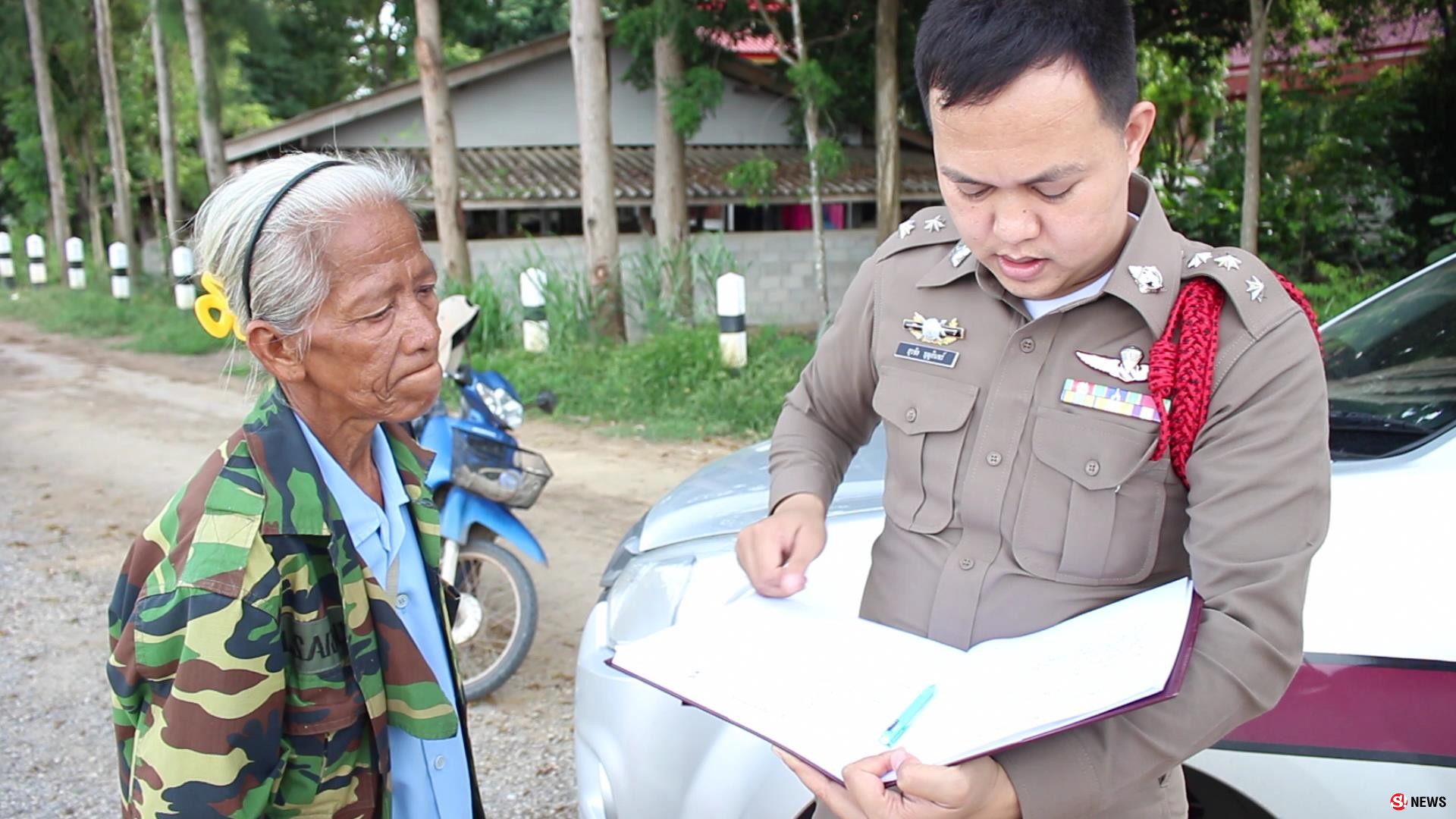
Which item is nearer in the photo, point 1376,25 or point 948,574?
point 948,574

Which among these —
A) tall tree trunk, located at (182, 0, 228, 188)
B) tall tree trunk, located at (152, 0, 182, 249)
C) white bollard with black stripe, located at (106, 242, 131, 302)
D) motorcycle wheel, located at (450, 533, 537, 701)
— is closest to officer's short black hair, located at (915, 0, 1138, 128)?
motorcycle wheel, located at (450, 533, 537, 701)

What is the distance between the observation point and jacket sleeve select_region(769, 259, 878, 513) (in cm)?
172

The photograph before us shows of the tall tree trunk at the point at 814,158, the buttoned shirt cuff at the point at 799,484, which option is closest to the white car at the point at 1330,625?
the buttoned shirt cuff at the point at 799,484

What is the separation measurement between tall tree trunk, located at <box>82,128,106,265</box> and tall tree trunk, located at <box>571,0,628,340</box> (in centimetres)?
1673

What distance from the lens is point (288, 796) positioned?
59.6 inches

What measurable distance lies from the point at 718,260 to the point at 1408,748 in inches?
342

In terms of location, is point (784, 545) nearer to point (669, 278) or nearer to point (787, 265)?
point (669, 278)

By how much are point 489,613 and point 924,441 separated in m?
2.95

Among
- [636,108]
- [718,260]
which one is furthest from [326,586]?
[636,108]

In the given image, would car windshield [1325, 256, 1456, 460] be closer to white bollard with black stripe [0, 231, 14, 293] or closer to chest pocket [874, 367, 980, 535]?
chest pocket [874, 367, 980, 535]

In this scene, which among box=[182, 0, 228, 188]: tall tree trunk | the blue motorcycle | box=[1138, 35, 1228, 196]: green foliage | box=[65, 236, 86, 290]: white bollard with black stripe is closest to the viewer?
the blue motorcycle

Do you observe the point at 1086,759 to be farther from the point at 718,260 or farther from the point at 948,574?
the point at 718,260

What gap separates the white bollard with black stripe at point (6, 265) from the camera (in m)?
19.9

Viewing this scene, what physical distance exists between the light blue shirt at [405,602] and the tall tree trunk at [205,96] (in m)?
15.3
